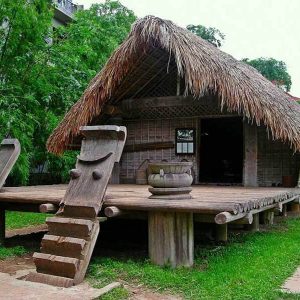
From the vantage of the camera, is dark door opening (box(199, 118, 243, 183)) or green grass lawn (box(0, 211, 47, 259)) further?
dark door opening (box(199, 118, 243, 183))

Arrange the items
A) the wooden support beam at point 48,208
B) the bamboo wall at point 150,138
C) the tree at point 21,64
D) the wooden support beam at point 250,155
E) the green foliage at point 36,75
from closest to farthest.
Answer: the wooden support beam at point 48,208
the wooden support beam at point 250,155
the tree at point 21,64
the green foliage at point 36,75
the bamboo wall at point 150,138

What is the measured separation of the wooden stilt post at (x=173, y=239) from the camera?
4492mm

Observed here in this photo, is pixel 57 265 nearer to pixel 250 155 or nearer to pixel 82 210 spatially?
pixel 82 210

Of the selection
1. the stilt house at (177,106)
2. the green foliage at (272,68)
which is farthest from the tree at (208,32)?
the stilt house at (177,106)

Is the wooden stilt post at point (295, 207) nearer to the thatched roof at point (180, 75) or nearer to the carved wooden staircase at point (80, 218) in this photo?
the thatched roof at point (180, 75)

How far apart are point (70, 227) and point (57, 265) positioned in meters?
0.42

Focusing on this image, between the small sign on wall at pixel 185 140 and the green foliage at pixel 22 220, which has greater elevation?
the small sign on wall at pixel 185 140

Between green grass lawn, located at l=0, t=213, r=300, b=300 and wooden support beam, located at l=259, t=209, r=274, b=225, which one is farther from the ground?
wooden support beam, located at l=259, t=209, r=274, b=225

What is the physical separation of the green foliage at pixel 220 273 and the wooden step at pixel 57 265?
275 mm

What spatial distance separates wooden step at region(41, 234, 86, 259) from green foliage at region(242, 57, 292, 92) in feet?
77.5

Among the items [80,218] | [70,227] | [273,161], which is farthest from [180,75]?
[70,227]

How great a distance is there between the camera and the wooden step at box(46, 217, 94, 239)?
14.1ft

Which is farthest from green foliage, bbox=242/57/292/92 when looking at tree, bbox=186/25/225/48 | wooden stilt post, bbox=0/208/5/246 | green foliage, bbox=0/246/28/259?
green foliage, bbox=0/246/28/259

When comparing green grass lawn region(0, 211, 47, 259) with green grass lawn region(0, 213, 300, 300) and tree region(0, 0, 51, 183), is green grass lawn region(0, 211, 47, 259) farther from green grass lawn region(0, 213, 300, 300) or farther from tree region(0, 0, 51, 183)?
tree region(0, 0, 51, 183)
